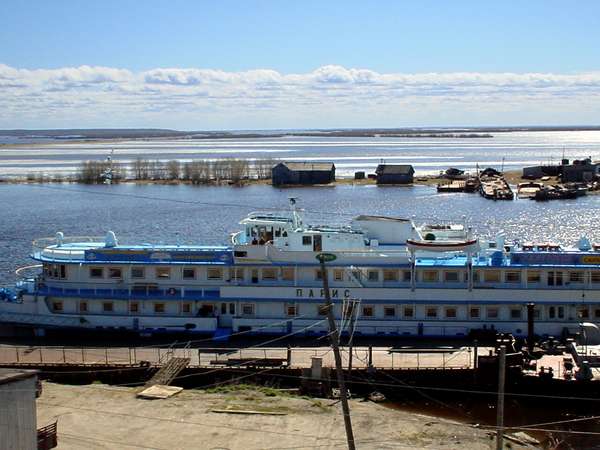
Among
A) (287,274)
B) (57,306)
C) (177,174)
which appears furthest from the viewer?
(177,174)

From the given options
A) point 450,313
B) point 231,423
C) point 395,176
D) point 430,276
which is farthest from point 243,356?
point 395,176

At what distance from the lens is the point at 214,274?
46375mm

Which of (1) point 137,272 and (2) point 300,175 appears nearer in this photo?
(1) point 137,272

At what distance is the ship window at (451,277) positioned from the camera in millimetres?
45062

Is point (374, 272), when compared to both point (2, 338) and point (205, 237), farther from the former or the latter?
point (205, 237)

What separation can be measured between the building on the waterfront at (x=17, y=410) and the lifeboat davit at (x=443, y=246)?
22.5 m

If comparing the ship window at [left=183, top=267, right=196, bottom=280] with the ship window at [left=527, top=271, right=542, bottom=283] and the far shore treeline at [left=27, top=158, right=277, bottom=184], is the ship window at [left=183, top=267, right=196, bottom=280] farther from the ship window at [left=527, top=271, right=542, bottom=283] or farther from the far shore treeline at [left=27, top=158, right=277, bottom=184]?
the far shore treeline at [left=27, top=158, right=277, bottom=184]

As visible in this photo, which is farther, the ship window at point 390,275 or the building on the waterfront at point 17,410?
the ship window at point 390,275

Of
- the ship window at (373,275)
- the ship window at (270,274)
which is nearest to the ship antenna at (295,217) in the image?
the ship window at (270,274)

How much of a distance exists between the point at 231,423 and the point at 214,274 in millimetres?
13997

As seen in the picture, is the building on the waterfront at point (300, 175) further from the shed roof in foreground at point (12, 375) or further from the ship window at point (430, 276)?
the shed roof in foreground at point (12, 375)

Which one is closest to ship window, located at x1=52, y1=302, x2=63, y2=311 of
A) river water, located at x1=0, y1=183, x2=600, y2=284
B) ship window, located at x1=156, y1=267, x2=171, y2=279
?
ship window, located at x1=156, y1=267, x2=171, y2=279

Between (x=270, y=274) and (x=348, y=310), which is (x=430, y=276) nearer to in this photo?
(x=348, y=310)

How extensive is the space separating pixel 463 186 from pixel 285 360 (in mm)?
104320
